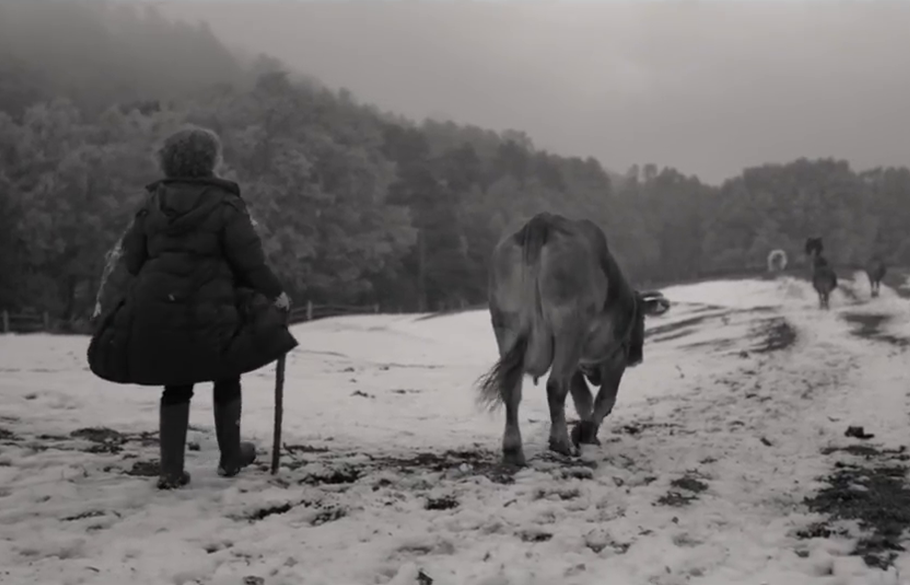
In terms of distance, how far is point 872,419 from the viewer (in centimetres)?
645

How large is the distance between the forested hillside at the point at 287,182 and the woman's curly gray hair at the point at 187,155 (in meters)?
21.0

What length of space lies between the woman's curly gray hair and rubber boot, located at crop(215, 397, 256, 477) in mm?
1321

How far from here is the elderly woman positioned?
3541mm

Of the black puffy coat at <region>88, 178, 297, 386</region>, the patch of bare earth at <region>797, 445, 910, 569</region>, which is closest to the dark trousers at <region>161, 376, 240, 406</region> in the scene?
the black puffy coat at <region>88, 178, 297, 386</region>

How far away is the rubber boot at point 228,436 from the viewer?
396cm

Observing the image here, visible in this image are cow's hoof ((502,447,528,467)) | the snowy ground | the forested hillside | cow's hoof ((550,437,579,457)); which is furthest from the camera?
the forested hillside

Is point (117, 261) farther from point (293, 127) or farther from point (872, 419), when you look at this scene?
point (293, 127)

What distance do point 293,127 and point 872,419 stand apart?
24791 millimetres

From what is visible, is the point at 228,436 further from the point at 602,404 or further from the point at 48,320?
the point at 48,320

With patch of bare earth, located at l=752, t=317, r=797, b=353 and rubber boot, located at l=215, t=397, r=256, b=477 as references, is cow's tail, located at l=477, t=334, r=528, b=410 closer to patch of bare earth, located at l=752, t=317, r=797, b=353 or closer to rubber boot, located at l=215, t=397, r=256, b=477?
rubber boot, located at l=215, t=397, r=256, b=477

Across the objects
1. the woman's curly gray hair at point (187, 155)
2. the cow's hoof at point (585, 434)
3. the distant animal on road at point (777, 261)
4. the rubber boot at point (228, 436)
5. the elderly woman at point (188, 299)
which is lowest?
the cow's hoof at point (585, 434)

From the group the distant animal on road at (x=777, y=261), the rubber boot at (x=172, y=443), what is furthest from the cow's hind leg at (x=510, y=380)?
the distant animal on road at (x=777, y=261)

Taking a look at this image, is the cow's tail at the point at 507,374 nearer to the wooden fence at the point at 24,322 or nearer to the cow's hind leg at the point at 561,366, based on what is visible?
the cow's hind leg at the point at 561,366

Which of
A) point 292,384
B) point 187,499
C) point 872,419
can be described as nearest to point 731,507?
point 187,499
